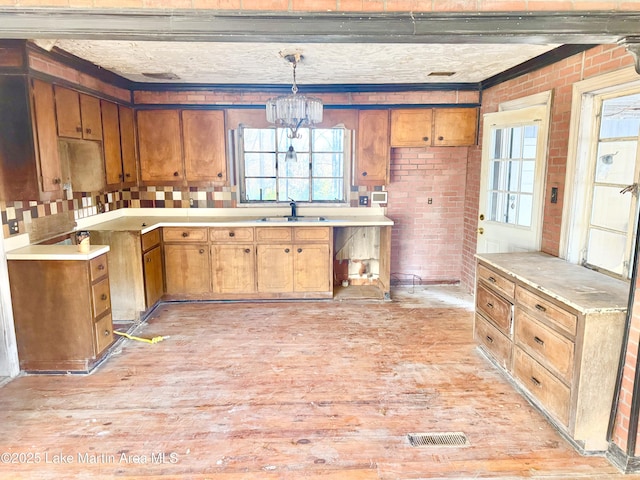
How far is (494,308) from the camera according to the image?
315cm

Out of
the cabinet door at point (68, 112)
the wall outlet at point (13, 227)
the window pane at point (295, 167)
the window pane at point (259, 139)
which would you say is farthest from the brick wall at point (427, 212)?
the wall outlet at point (13, 227)

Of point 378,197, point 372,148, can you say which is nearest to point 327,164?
point 372,148

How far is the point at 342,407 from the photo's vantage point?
8.96 ft

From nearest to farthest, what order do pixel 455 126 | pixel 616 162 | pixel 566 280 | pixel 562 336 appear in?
pixel 562 336 → pixel 566 280 → pixel 616 162 → pixel 455 126

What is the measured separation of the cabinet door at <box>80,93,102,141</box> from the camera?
12.1 ft

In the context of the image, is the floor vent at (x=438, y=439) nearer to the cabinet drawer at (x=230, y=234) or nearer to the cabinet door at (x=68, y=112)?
the cabinet drawer at (x=230, y=234)

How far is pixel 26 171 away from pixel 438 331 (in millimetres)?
3660

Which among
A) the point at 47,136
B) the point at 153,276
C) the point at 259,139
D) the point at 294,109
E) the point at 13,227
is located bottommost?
the point at 153,276

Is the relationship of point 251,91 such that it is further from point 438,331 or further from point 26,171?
point 438,331

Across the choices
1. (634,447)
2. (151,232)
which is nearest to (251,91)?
(151,232)

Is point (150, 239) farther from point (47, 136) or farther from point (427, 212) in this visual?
point (427, 212)

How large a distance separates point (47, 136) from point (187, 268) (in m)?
1.99

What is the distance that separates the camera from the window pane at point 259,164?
5.10 meters

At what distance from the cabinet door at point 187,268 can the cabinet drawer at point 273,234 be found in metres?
0.61
